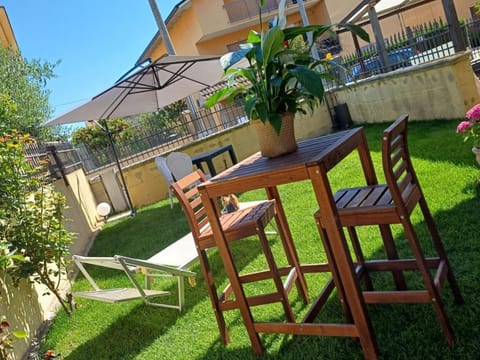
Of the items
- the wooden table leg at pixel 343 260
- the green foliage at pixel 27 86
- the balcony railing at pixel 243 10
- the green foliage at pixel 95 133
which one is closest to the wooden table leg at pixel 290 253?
the wooden table leg at pixel 343 260

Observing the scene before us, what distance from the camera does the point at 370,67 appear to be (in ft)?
28.9

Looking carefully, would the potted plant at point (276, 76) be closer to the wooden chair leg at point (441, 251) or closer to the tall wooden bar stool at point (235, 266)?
the tall wooden bar stool at point (235, 266)

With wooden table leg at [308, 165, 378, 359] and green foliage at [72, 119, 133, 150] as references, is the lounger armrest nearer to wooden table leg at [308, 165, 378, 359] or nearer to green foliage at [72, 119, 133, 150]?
wooden table leg at [308, 165, 378, 359]

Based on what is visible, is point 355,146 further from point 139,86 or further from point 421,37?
point 421,37

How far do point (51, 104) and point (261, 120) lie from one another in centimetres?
1240

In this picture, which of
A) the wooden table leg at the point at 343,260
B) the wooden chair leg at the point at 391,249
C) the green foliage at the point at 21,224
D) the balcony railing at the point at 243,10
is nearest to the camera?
the wooden table leg at the point at 343,260

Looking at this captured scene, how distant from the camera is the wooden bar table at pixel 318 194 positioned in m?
1.93

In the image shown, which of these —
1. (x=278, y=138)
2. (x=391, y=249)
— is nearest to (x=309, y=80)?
(x=278, y=138)

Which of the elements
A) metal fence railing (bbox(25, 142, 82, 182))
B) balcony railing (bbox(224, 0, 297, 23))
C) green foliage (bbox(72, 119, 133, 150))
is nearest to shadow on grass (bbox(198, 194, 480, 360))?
metal fence railing (bbox(25, 142, 82, 182))

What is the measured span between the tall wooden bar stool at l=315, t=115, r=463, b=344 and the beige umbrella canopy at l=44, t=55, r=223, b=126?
13.4 ft

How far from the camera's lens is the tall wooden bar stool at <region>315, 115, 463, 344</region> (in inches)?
75.9

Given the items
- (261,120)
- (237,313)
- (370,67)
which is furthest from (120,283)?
(370,67)

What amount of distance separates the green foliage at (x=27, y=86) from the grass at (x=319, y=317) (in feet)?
24.2

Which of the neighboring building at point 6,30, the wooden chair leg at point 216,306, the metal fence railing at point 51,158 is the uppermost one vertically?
the neighboring building at point 6,30
